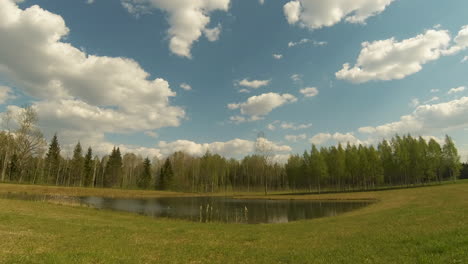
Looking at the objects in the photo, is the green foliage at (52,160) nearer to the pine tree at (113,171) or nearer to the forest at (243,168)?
the forest at (243,168)

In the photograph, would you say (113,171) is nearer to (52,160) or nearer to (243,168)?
(52,160)

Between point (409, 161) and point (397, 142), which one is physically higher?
point (397, 142)

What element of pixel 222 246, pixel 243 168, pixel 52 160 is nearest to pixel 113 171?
pixel 52 160

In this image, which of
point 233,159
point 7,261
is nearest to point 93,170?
point 233,159

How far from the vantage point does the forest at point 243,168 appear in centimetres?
9125

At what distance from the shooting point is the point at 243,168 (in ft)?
476

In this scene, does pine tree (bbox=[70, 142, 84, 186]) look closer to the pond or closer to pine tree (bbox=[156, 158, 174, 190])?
pine tree (bbox=[156, 158, 174, 190])

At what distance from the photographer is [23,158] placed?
85875 millimetres

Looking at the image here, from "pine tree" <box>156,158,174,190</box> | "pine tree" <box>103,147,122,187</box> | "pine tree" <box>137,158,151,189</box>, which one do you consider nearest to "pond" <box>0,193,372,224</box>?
"pine tree" <box>156,158,174,190</box>

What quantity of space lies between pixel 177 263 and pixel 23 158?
103189 mm

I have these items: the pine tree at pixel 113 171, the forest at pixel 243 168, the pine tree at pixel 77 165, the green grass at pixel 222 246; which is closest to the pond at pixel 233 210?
the green grass at pixel 222 246

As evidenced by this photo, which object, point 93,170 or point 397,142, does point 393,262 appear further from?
point 93,170

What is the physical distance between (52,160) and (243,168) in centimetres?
9457

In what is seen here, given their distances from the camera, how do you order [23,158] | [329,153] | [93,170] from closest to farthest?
1. [23,158]
2. [329,153]
3. [93,170]
